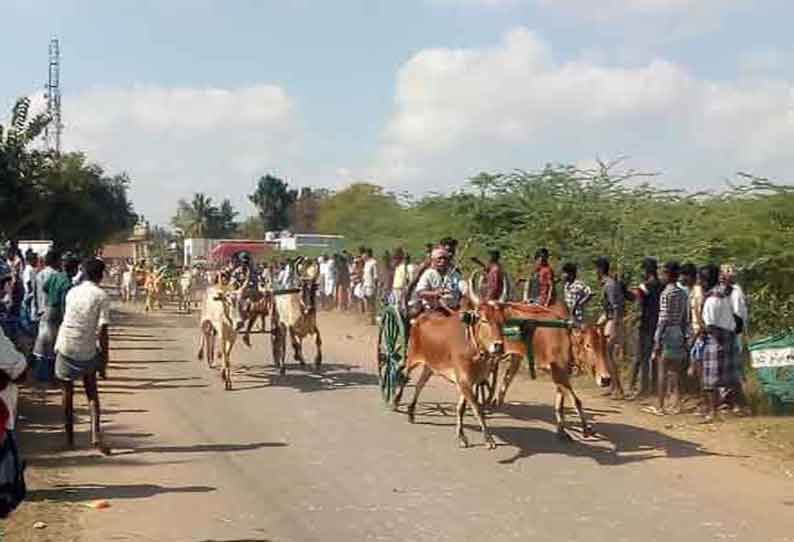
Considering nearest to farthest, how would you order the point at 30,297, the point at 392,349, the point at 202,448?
1. the point at 202,448
2. the point at 392,349
3. the point at 30,297

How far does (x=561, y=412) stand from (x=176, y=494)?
4.28 meters

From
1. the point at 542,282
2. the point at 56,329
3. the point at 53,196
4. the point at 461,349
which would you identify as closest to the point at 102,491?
the point at 461,349

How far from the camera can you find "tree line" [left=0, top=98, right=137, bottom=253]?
78.5 feet

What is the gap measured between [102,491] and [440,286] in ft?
17.1

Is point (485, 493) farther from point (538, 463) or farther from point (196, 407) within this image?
point (196, 407)

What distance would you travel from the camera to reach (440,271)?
13.4m

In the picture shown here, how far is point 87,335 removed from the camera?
11.1 m

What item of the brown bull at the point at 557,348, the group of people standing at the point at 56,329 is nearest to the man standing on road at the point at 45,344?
the group of people standing at the point at 56,329

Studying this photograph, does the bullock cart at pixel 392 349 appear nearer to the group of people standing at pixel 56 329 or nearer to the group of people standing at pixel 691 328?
the group of people standing at pixel 691 328

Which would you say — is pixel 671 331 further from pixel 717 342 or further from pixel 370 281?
pixel 370 281

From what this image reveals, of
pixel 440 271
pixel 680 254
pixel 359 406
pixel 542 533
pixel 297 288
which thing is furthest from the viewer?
pixel 297 288

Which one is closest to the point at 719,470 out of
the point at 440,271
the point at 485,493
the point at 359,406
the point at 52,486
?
the point at 485,493

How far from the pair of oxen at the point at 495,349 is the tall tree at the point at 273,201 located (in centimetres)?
8683

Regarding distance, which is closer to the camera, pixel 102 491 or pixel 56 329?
pixel 102 491
